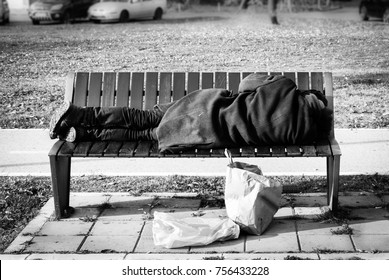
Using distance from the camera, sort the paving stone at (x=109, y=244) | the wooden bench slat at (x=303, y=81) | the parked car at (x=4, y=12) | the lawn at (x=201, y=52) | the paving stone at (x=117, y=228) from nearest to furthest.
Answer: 1. the paving stone at (x=109, y=244)
2. the paving stone at (x=117, y=228)
3. the wooden bench slat at (x=303, y=81)
4. the parked car at (x=4, y=12)
5. the lawn at (x=201, y=52)

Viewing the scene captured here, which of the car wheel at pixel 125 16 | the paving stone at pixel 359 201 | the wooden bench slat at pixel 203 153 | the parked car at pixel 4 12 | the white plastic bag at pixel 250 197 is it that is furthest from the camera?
the car wheel at pixel 125 16

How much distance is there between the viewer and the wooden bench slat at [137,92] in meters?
5.25

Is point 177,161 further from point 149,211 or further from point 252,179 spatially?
point 252,179

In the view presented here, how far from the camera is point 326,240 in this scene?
167 inches

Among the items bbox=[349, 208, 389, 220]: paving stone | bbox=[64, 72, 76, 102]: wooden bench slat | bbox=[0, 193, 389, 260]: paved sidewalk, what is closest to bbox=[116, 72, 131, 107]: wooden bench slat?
bbox=[64, 72, 76, 102]: wooden bench slat

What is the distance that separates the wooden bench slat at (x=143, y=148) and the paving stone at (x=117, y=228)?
38 centimetres

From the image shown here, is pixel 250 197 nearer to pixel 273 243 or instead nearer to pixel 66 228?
pixel 273 243

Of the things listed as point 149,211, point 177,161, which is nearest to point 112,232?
point 149,211

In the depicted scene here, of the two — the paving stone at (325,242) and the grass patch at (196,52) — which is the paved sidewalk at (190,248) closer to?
the paving stone at (325,242)

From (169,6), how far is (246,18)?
70 centimetres

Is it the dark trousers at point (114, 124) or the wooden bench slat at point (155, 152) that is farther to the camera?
the dark trousers at point (114, 124)

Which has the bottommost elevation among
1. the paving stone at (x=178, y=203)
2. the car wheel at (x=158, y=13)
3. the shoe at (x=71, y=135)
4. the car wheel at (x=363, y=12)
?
the paving stone at (x=178, y=203)

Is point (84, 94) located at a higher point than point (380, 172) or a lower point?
higher

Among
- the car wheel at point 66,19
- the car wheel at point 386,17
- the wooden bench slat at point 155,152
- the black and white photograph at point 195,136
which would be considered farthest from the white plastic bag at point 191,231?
the car wheel at point 386,17
